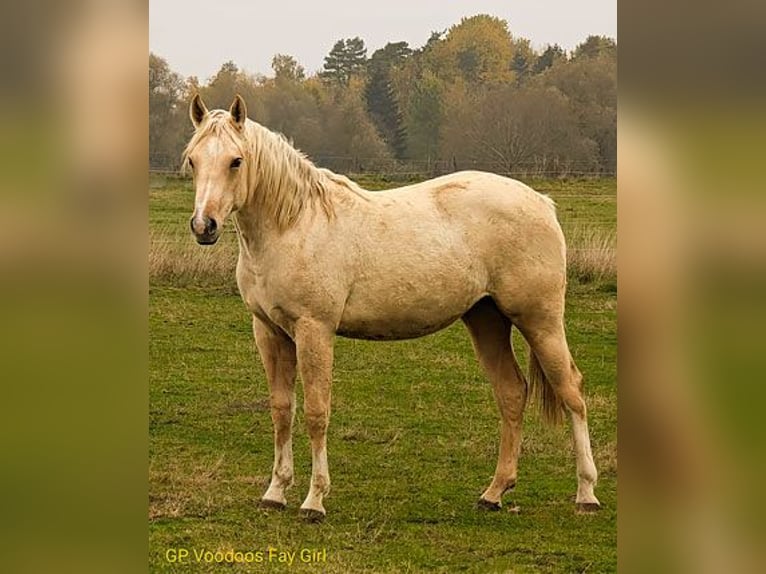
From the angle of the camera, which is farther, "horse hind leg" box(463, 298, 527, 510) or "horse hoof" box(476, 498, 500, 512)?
"horse hind leg" box(463, 298, 527, 510)

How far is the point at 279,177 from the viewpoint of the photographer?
16.1 feet

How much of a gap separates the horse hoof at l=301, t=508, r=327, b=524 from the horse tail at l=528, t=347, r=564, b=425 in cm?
141

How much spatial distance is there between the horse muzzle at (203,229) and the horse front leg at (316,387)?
0.86 meters

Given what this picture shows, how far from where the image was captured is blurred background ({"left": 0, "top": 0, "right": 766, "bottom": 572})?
3.76 feet

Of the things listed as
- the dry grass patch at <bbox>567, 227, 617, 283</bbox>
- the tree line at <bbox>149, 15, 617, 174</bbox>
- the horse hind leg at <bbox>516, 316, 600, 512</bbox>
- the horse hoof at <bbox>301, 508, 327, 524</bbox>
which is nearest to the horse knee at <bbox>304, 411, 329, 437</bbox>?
the horse hoof at <bbox>301, 508, 327, 524</bbox>

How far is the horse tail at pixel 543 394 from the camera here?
5336mm

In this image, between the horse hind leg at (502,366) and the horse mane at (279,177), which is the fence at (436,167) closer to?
the horse hind leg at (502,366)

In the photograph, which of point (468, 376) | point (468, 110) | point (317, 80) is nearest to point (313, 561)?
point (468, 376)

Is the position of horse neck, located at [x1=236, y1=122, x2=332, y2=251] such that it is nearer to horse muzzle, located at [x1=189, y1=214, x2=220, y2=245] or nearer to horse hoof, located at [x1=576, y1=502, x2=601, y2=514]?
horse muzzle, located at [x1=189, y1=214, x2=220, y2=245]

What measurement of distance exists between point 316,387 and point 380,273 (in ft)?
2.32
